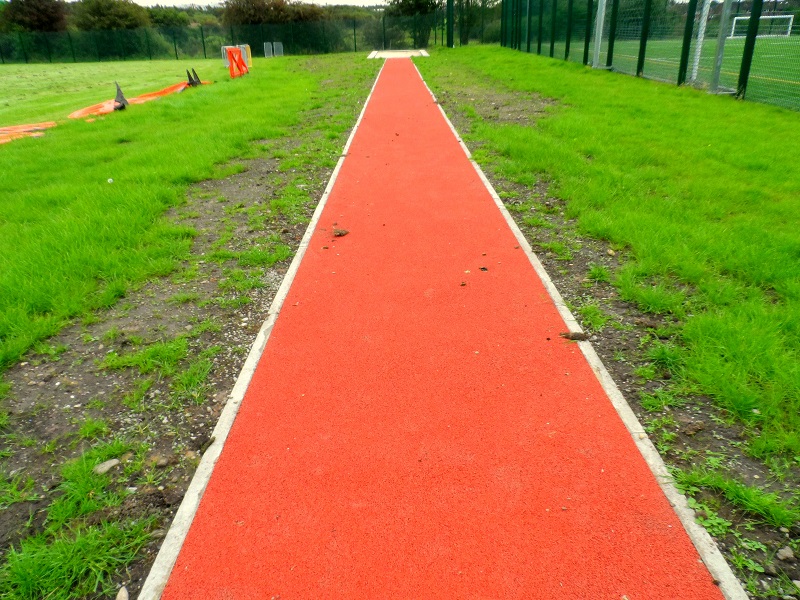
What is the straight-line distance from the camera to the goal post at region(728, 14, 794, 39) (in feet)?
43.5

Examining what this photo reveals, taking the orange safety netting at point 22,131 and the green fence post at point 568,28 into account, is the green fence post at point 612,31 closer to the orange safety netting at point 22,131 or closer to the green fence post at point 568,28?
the green fence post at point 568,28

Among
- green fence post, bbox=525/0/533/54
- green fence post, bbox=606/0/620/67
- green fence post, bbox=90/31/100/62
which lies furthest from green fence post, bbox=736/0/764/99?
green fence post, bbox=90/31/100/62

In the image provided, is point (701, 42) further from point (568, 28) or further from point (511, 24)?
point (511, 24)

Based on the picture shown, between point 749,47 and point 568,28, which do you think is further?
point 568,28

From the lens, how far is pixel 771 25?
1345 centimetres

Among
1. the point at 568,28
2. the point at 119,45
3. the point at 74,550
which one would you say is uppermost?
the point at 119,45

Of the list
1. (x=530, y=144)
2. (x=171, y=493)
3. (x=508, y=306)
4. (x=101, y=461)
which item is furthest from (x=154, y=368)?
(x=530, y=144)

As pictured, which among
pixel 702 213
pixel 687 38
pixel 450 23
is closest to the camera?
pixel 702 213

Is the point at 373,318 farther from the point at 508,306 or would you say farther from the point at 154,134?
the point at 154,134

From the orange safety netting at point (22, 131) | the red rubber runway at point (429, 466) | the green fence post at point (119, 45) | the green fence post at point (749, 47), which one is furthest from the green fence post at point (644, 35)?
the green fence post at point (119, 45)

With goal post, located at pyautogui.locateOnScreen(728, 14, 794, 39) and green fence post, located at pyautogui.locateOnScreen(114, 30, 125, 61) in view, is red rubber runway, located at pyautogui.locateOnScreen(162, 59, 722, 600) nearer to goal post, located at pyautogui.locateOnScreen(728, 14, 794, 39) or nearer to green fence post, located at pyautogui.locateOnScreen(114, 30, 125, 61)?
goal post, located at pyautogui.locateOnScreen(728, 14, 794, 39)

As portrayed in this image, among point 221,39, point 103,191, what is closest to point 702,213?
point 103,191

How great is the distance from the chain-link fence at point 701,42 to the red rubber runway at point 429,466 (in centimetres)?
1189

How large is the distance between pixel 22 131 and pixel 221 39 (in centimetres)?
3583
